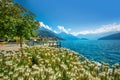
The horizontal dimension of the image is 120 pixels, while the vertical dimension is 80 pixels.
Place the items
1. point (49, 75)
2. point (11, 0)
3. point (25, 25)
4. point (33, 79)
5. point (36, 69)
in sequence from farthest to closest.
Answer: point (25, 25) → point (11, 0) → point (36, 69) → point (49, 75) → point (33, 79)

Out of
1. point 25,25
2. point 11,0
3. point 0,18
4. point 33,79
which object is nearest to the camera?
point 33,79

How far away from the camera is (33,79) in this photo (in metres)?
9.12

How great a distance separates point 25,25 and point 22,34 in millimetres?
1448

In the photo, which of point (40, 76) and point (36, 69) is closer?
point (40, 76)

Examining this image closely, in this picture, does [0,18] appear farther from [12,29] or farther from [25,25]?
[25,25]

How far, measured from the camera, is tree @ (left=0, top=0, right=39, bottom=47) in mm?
26453

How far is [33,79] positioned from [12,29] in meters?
19.4

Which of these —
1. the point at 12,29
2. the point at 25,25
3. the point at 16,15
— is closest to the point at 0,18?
the point at 12,29

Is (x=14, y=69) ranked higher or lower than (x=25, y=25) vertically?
lower

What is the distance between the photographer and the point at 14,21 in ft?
90.7

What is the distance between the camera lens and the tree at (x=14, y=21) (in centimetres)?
2645

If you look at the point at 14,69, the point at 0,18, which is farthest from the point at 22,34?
the point at 14,69

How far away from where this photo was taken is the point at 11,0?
30000mm

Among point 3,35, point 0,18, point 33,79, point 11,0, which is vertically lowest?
point 33,79
